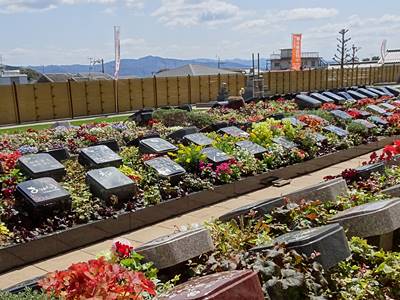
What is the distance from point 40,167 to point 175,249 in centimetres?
472

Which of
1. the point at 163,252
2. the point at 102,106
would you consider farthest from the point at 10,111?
the point at 163,252

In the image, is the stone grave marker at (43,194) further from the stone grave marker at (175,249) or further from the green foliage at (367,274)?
the green foliage at (367,274)

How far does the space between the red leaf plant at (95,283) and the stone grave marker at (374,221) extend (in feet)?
7.87

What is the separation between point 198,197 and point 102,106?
23.1 m

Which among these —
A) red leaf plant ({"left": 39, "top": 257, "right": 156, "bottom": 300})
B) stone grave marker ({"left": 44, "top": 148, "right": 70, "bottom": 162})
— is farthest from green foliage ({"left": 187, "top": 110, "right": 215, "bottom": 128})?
red leaf plant ({"left": 39, "top": 257, "right": 156, "bottom": 300})

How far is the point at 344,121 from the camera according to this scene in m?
14.9

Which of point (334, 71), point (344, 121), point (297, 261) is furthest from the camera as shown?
point (334, 71)

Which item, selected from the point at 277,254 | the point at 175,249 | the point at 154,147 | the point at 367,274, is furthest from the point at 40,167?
the point at 367,274

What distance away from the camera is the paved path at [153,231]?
234 inches

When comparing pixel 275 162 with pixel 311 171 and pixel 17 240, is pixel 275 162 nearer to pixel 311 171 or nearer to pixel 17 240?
pixel 311 171

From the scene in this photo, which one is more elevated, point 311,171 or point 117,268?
point 117,268

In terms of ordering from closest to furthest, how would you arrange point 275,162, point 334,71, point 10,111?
point 275,162
point 10,111
point 334,71

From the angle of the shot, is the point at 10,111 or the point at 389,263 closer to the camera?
the point at 389,263

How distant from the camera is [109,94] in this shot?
30.7 meters
